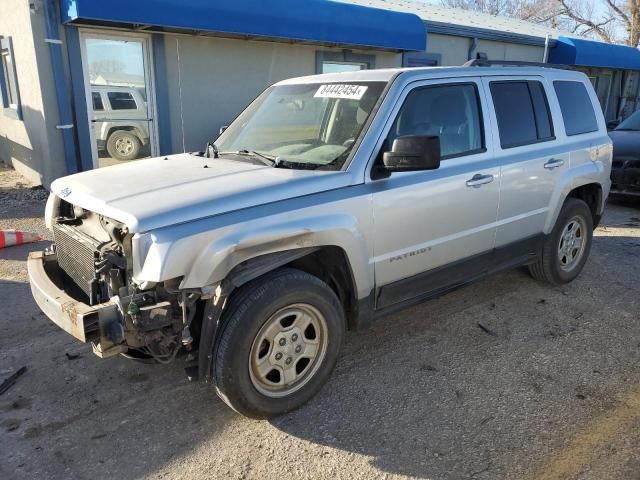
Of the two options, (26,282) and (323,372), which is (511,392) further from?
(26,282)

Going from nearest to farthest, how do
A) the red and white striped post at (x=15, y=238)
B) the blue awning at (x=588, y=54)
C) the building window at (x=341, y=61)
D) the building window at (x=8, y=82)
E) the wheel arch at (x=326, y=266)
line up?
the wheel arch at (x=326, y=266) → the red and white striped post at (x=15, y=238) → the building window at (x=8, y=82) → the building window at (x=341, y=61) → the blue awning at (x=588, y=54)

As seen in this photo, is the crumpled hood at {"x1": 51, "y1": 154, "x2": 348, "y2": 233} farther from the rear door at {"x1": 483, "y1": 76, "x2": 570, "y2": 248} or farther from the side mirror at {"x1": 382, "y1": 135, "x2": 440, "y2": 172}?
the rear door at {"x1": 483, "y1": 76, "x2": 570, "y2": 248}

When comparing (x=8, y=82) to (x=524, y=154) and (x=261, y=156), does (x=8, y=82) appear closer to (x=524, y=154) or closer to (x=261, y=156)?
(x=261, y=156)

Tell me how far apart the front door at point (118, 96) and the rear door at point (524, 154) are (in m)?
6.93

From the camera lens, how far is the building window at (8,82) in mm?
9938

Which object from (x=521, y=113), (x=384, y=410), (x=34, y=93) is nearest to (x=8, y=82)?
(x=34, y=93)

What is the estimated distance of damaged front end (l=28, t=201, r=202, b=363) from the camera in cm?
270

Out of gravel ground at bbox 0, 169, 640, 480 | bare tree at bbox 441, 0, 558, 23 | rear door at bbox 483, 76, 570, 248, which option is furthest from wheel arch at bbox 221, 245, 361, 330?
bare tree at bbox 441, 0, 558, 23

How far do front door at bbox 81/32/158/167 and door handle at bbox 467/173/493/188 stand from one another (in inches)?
277

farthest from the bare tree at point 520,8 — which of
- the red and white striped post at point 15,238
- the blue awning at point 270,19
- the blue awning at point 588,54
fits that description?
the red and white striped post at point 15,238

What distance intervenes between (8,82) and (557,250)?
11.0 metres

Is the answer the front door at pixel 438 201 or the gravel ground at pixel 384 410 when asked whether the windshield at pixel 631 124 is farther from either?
the front door at pixel 438 201

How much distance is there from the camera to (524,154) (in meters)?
4.45

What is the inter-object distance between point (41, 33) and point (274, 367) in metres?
7.59
